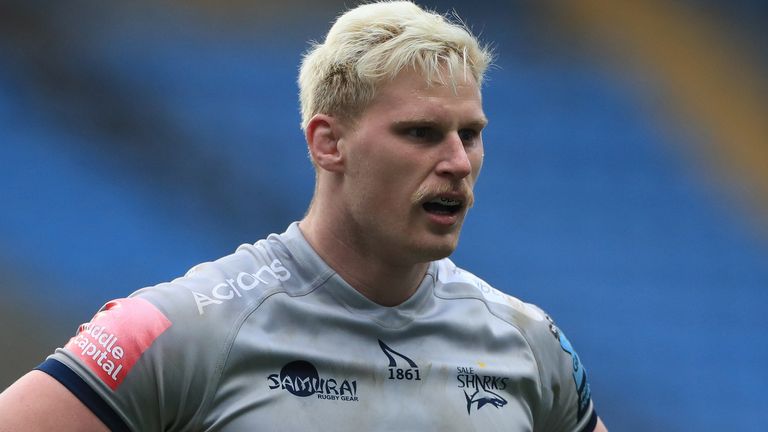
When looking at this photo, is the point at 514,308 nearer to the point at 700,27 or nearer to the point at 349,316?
the point at 349,316

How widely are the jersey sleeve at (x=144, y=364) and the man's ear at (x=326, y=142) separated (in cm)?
45

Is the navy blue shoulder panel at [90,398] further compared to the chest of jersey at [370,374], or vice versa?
the chest of jersey at [370,374]

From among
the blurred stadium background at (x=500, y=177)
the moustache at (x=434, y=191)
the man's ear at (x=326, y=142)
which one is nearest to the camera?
the moustache at (x=434, y=191)

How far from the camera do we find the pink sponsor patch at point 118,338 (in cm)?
218

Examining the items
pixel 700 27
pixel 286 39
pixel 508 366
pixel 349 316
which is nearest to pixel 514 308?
pixel 508 366

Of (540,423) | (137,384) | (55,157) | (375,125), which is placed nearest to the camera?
(137,384)

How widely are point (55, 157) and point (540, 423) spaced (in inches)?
112

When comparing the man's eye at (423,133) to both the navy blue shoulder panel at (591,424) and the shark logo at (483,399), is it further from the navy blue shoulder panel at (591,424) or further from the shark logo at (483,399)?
the navy blue shoulder panel at (591,424)

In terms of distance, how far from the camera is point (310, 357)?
239cm

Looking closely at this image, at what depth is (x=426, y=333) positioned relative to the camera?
2.56 m

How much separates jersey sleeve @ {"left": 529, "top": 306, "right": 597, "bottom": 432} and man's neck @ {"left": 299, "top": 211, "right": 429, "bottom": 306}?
337 millimetres

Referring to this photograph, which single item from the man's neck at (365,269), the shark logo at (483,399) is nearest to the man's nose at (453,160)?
the man's neck at (365,269)

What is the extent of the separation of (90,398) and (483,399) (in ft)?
2.68

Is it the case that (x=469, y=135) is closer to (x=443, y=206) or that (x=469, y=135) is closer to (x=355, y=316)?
(x=443, y=206)
